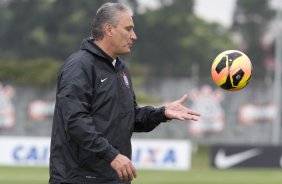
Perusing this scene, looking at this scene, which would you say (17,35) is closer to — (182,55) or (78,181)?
(182,55)

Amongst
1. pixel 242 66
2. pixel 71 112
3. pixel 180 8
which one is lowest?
pixel 71 112

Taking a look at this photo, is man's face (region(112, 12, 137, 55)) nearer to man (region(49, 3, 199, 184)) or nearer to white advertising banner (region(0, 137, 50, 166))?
man (region(49, 3, 199, 184))

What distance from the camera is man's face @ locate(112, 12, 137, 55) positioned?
6.23 meters

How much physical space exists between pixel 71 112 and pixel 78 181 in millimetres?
538

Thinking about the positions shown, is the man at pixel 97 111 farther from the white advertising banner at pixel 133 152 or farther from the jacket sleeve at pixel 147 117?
the white advertising banner at pixel 133 152

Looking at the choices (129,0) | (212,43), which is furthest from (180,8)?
(129,0)

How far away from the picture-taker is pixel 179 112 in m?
6.48

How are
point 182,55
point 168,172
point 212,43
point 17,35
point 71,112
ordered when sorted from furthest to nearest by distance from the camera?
1. point 212,43
2. point 182,55
3. point 17,35
4. point 168,172
5. point 71,112

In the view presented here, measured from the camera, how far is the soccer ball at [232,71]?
7238 mm

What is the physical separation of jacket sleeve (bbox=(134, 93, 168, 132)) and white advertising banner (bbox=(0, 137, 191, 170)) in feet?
44.8

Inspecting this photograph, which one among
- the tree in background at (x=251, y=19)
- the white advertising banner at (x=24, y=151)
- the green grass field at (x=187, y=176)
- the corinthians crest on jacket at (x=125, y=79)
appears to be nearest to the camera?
the corinthians crest on jacket at (x=125, y=79)

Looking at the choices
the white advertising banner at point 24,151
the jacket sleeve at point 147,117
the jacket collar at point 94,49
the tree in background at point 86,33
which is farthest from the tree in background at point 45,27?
the jacket collar at point 94,49

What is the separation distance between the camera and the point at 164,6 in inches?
2180

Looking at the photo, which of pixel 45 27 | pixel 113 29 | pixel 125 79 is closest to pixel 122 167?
pixel 125 79
